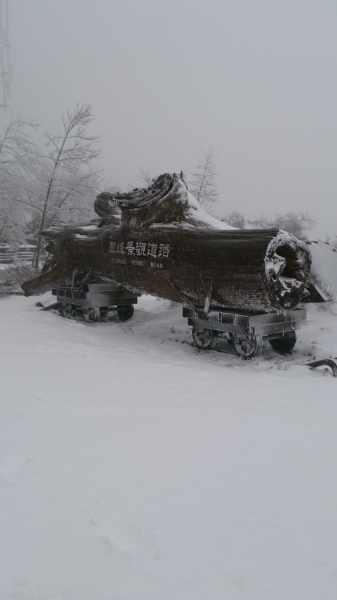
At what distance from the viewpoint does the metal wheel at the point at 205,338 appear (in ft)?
26.0

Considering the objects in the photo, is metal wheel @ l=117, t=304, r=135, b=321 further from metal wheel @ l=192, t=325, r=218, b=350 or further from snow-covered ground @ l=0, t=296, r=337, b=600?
snow-covered ground @ l=0, t=296, r=337, b=600

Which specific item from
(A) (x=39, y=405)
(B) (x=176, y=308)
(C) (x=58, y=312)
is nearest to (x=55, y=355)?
→ (A) (x=39, y=405)

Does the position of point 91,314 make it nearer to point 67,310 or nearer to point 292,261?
point 67,310

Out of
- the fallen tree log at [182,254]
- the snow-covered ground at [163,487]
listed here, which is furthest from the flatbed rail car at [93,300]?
the snow-covered ground at [163,487]

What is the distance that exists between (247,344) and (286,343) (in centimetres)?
107

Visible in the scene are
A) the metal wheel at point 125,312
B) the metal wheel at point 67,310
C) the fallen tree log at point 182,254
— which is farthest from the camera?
the metal wheel at point 125,312

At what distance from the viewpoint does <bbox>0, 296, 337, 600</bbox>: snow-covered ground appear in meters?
1.91

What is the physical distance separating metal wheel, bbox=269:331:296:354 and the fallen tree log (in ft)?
3.62

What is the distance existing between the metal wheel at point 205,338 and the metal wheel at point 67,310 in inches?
161

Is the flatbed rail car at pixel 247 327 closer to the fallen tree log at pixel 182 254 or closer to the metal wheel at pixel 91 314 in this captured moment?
the fallen tree log at pixel 182 254

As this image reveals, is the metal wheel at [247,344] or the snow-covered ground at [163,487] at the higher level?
the snow-covered ground at [163,487]

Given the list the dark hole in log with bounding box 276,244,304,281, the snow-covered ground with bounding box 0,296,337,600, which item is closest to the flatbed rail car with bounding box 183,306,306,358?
the dark hole in log with bounding box 276,244,304,281

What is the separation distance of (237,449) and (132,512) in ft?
3.78

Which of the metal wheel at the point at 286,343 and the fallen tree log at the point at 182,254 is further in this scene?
the metal wheel at the point at 286,343
